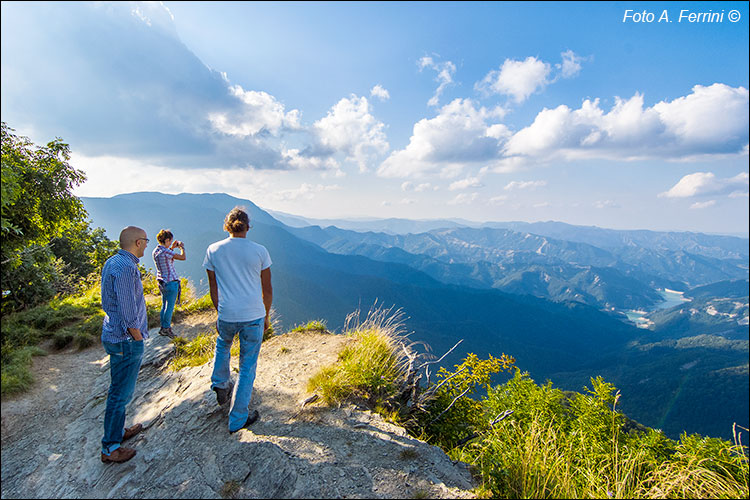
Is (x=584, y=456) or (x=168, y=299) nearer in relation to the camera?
(x=584, y=456)

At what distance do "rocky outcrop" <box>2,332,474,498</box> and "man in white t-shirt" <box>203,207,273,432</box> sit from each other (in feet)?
1.78

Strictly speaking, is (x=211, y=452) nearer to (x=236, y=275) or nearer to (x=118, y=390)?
(x=118, y=390)

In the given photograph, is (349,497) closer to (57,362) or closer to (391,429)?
(391,429)

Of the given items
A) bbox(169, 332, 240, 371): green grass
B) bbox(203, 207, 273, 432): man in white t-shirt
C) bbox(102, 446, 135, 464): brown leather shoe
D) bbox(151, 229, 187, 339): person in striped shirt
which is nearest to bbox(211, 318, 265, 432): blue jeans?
bbox(203, 207, 273, 432): man in white t-shirt

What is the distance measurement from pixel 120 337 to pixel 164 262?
411 cm

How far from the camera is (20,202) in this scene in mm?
7781

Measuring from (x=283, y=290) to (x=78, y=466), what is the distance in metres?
198

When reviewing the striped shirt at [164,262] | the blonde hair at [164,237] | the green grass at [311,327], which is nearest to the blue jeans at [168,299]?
the striped shirt at [164,262]

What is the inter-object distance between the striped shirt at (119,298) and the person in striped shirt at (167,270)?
12.4 feet

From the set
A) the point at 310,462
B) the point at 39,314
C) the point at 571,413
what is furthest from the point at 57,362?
the point at 571,413

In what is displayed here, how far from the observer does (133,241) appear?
3.83m

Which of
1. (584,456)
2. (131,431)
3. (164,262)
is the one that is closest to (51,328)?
(164,262)

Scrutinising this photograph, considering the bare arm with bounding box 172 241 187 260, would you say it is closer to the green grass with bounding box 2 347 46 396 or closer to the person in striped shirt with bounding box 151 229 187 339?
the person in striped shirt with bounding box 151 229 187 339

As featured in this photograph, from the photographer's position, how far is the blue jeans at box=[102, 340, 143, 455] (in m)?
3.65
